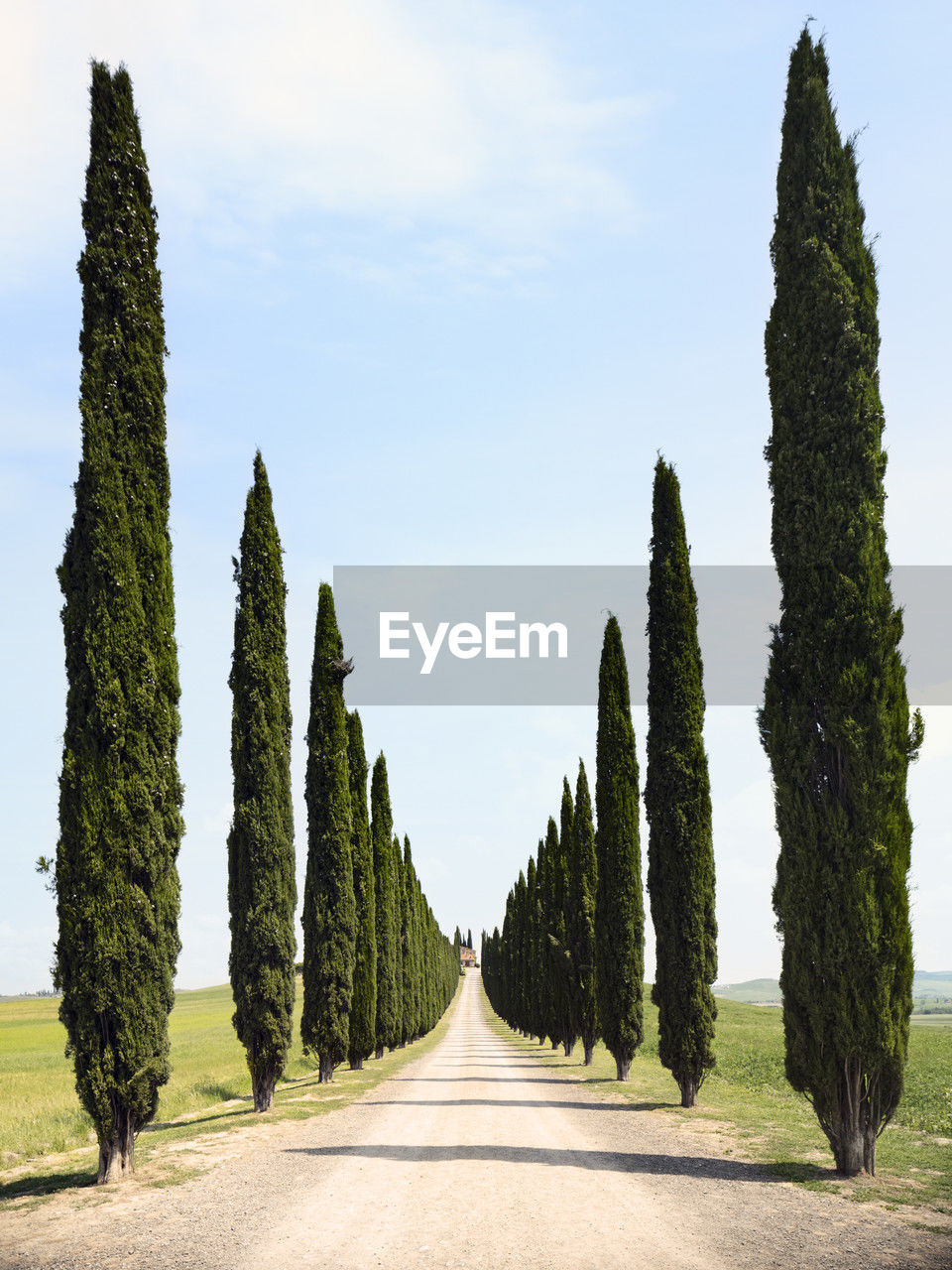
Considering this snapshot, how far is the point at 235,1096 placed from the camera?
20.0 m

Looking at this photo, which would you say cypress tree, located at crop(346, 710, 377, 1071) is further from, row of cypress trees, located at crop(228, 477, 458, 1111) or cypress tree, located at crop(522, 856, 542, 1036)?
cypress tree, located at crop(522, 856, 542, 1036)

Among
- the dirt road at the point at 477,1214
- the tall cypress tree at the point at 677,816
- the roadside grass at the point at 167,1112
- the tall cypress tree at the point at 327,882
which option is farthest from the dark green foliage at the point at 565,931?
the dirt road at the point at 477,1214

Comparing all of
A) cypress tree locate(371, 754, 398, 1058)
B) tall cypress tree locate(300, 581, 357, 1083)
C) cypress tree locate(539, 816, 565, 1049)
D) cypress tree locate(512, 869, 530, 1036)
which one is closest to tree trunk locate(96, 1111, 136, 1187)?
tall cypress tree locate(300, 581, 357, 1083)

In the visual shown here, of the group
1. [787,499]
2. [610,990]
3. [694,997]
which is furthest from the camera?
[610,990]

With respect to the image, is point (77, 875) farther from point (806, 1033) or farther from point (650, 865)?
point (650, 865)

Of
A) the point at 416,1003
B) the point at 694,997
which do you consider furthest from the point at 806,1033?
the point at 416,1003

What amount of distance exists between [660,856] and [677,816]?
3.04ft

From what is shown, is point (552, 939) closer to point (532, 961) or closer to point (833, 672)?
point (532, 961)

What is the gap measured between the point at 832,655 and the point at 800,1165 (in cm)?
618

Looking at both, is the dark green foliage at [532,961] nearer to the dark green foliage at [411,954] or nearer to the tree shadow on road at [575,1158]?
the dark green foliage at [411,954]

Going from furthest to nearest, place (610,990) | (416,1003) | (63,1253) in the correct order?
(416,1003) < (610,990) < (63,1253)

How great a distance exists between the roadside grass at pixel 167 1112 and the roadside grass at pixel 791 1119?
21.3ft

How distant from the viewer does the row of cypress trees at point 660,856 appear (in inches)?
677

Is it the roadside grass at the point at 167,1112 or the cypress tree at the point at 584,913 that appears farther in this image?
the cypress tree at the point at 584,913
